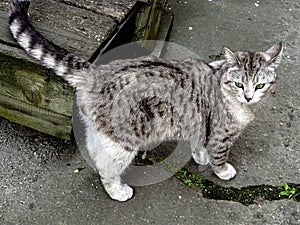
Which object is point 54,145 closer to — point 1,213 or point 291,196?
point 1,213

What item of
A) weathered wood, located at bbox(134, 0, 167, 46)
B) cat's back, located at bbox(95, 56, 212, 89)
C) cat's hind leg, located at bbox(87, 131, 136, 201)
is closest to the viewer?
cat's back, located at bbox(95, 56, 212, 89)

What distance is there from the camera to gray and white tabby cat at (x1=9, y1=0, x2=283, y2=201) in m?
2.59

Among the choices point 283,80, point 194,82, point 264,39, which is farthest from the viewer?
point 264,39

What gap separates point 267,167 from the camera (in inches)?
126

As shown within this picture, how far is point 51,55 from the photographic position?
261 centimetres

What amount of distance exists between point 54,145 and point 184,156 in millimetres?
873

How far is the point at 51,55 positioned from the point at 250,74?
1.10m

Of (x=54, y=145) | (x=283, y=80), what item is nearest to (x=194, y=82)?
(x=54, y=145)

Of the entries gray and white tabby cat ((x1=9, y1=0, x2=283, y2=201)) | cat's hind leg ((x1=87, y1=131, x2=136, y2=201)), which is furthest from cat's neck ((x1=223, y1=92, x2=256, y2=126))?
cat's hind leg ((x1=87, y1=131, x2=136, y2=201))

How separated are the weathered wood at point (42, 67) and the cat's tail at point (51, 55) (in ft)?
0.19

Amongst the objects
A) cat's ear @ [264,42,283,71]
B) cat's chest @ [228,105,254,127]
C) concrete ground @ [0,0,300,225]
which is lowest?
concrete ground @ [0,0,300,225]

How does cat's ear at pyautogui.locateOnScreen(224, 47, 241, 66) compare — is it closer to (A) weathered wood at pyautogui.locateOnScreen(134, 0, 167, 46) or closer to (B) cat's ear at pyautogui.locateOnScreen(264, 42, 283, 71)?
(B) cat's ear at pyautogui.locateOnScreen(264, 42, 283, 71)

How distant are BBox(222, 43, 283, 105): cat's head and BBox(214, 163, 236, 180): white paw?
53cm

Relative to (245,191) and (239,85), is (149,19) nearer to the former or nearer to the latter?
(239,85)
